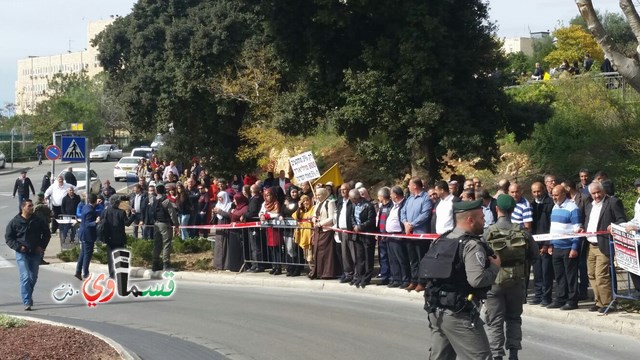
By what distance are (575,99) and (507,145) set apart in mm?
2450

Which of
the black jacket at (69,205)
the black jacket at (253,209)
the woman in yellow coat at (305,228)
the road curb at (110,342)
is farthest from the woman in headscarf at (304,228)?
the black jacket at (69,205)

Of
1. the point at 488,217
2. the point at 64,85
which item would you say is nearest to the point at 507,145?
the point at 488,217

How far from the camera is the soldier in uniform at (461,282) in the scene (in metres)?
7.28

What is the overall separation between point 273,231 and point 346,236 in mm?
2260

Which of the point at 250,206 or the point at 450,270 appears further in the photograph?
the point at 250,206

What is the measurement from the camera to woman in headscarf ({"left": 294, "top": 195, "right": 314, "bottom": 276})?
17.8 meters

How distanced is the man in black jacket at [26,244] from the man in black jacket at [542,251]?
8.35 m

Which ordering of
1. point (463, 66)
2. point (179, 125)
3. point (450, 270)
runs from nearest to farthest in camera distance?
point (450, 270) < point (463, 66) < point (179, 125)

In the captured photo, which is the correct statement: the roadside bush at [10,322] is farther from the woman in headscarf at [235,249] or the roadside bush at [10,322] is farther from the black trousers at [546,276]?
the black trousers at [546,276]

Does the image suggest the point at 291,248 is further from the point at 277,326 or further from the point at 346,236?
the point at 277,326

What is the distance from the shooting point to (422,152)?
21.3 metres

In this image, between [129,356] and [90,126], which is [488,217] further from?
[90,126]

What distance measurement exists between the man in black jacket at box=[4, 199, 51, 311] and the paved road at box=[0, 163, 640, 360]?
0.43 meters

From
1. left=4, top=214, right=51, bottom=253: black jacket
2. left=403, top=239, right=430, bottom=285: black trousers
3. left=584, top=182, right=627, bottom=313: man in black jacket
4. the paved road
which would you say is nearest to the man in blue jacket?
left=403, top=239, right=430, bottom=285: black trousers
